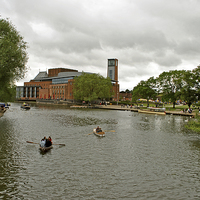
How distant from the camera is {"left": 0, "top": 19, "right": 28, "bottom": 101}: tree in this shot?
42.4 m

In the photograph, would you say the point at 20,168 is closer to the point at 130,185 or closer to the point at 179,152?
the point at 130,185

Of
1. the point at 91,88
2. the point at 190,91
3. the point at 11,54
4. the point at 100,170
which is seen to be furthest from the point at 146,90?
the point at 100,170

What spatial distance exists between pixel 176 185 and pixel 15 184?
1301 centimetres

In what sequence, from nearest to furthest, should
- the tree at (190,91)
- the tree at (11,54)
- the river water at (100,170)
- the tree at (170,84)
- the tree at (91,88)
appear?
1. the river water at (100,170)
2. the tree at (11,54)
3. the tree at (190,91)
4. the tree at (170,84)
5. the tree at (91,88)

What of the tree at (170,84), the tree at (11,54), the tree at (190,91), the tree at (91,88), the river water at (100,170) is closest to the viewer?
the river water at (100,170)

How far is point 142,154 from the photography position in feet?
80.3

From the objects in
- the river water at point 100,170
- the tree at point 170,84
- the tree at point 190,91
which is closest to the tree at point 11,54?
the river water at point 100,170

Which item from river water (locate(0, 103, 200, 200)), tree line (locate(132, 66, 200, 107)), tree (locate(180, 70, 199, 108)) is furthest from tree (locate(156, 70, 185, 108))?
river water (locate(0, 103, 200, 200))

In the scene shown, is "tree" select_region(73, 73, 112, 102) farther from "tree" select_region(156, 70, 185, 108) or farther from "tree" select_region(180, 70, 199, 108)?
"tree" select_region(180, 70, 199, 108)

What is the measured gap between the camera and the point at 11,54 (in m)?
43.2

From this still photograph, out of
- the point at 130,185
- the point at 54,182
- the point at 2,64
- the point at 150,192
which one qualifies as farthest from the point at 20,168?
the point at 2,64

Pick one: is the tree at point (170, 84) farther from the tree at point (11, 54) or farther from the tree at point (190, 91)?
the tree at point (11, 54)

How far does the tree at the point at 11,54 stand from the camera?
42375 mm

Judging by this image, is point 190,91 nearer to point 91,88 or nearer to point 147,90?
point 147,90
